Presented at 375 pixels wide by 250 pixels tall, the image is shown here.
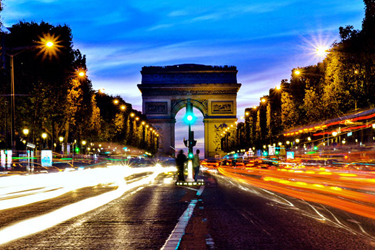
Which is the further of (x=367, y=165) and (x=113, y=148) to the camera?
(x=113, y=148)

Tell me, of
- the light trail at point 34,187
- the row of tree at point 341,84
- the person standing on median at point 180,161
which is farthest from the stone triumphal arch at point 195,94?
the person standing on median at point 180,161

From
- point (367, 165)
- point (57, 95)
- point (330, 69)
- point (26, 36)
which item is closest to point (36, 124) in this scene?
point (57, 95)

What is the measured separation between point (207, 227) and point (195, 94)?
10642 centimetres

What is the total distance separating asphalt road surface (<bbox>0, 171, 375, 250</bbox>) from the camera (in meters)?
7.42

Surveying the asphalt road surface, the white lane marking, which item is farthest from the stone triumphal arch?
the white lane marking

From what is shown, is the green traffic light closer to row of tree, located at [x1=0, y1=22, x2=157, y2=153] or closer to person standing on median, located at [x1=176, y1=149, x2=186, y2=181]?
person standing on median, located at [x1=176, y1=149, x2=186, y2=181]

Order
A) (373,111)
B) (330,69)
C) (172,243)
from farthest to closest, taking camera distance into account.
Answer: (330,69), (373,111), (172,243)

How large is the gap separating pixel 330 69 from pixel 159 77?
241ft

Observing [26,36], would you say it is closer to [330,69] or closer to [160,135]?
[330,69]

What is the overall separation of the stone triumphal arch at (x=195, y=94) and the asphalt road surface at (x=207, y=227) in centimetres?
10053

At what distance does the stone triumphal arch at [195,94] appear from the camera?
113562 mm

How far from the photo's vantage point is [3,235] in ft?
27.0

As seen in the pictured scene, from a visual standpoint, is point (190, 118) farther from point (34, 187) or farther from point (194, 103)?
point (194, 103)

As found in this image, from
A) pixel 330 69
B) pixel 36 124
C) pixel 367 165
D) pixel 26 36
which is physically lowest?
pixel 367 165
